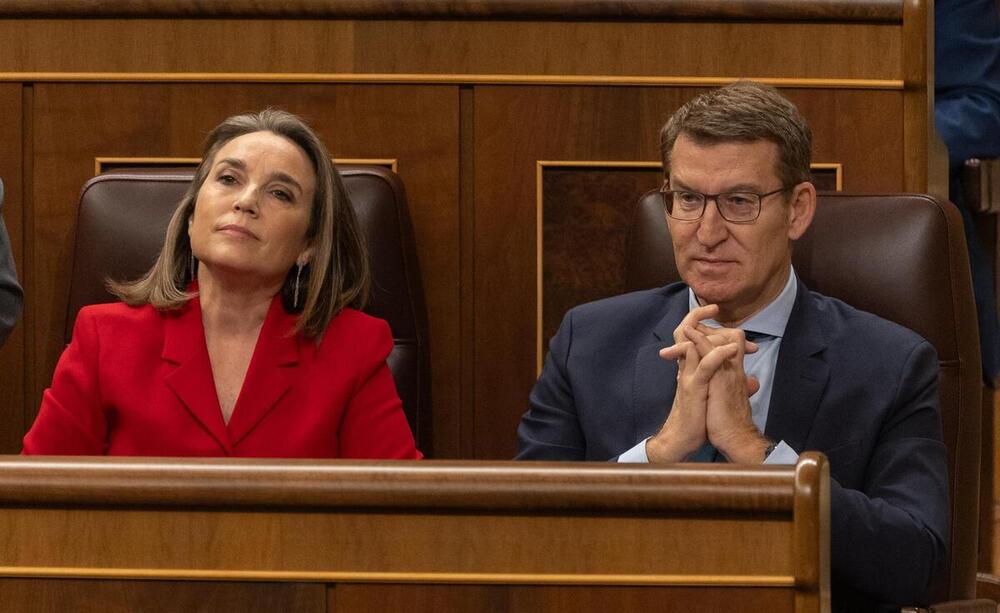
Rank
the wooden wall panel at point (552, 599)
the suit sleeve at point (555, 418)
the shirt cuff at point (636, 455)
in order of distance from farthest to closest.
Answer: the suit sleeve at point (555, 418) < the shirt cuff at point (636, 455) < the wooden wall panel at point (552, 599)

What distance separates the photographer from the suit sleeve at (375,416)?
55.2 inches

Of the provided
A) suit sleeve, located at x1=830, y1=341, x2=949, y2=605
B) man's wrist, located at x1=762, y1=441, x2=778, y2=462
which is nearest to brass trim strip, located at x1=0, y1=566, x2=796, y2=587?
suit sleeve, located at x1=830, y1=341, x2=949, y2=605

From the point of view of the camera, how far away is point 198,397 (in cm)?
139

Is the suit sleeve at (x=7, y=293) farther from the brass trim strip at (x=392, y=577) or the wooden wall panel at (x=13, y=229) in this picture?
the brass trim strip at (x=392, y=577)

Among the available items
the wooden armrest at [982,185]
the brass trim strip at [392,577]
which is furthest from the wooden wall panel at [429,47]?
the brass trim strip at [392,577]

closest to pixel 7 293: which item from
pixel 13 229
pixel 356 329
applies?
pixel 13 229

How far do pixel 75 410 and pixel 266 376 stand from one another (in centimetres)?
18

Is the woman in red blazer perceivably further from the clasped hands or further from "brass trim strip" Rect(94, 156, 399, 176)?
the clasped hands

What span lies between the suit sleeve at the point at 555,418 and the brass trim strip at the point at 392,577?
19.6 inches

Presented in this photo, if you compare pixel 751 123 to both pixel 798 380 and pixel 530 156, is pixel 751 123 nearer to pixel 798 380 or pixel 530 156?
pixel 798 380

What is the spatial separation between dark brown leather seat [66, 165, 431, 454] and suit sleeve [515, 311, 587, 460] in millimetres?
178

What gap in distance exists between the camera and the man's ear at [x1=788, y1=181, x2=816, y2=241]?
52.4 inches

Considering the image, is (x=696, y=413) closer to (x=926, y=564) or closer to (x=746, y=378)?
(x=746, y=378)

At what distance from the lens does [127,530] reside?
2.82ft
